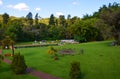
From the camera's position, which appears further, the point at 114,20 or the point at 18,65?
the point at 114,20

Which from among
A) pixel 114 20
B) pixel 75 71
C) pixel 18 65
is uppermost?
pixel 114 20

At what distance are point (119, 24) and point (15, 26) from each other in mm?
33863

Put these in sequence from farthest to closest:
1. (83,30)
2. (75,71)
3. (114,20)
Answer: (83,30)
(114,20)
(75,71)

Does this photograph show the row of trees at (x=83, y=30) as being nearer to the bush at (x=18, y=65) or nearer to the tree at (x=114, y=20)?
the tree at (x=114, y=20)

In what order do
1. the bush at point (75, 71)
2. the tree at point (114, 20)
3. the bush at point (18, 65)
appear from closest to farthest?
the bush at point (75, 71), the bush at point (18, 65), the tree at point (114, 20)

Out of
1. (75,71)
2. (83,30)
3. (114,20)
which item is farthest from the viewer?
(83,30)

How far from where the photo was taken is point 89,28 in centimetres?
7200

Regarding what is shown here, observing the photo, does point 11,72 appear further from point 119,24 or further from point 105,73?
point 119,24

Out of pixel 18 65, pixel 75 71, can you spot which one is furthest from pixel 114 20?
pixel 75 71

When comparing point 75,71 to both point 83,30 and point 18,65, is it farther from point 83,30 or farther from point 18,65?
point 83,30

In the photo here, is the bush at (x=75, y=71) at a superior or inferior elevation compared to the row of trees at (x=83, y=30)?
inferior

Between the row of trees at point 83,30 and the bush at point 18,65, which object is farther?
the row of trees at point 83,30

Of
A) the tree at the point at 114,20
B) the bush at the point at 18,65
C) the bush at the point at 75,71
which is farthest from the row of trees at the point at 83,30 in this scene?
the bush at the point at 75,71

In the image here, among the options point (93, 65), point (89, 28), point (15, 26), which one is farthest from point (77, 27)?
point (93, 65)
